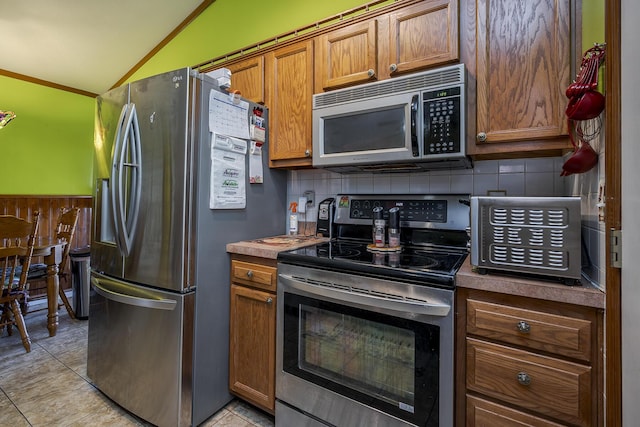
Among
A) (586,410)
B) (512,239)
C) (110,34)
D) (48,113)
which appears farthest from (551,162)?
(48,113)

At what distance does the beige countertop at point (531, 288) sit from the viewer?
0.89 metres

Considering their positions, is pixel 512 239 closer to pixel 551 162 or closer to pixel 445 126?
pixel 445 126

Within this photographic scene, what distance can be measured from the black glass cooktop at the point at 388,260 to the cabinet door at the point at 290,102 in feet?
2.05

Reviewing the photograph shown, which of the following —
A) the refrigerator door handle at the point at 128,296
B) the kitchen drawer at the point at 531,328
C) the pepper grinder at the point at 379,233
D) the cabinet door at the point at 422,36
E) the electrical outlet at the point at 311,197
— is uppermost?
the cabinet door at the point at 422,36

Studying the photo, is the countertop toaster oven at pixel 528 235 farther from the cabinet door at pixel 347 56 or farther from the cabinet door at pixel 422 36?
the cabinet door at pixel 347 56

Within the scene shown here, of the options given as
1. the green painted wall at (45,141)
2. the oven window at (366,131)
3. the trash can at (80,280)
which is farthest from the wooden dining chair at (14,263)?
the oven window at (366,131)

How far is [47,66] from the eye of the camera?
3.34 meters

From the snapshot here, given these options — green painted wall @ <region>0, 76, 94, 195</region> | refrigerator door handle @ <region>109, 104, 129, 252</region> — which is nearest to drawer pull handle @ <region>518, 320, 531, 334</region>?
refrigerator door handle @ <region>109, 104, 129, 252</region>

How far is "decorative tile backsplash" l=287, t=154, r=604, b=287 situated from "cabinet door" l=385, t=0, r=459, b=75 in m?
0.59

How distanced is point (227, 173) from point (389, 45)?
1.09m

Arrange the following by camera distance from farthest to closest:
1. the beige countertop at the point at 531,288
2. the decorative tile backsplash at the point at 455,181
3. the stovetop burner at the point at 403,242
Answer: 1. the decorative tile backsplash at the point at 455,181
2. the stovetop burner at the point at 403,242
3. the beige countertop at the point at 531,288

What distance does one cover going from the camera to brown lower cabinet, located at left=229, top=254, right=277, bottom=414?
1.53 metres

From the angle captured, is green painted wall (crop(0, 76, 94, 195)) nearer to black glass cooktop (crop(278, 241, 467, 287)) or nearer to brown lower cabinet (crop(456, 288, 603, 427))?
black glass cooktop (crop(278, 241, 467, 287))

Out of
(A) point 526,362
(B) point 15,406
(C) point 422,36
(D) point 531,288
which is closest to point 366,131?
(C) point 422,36
